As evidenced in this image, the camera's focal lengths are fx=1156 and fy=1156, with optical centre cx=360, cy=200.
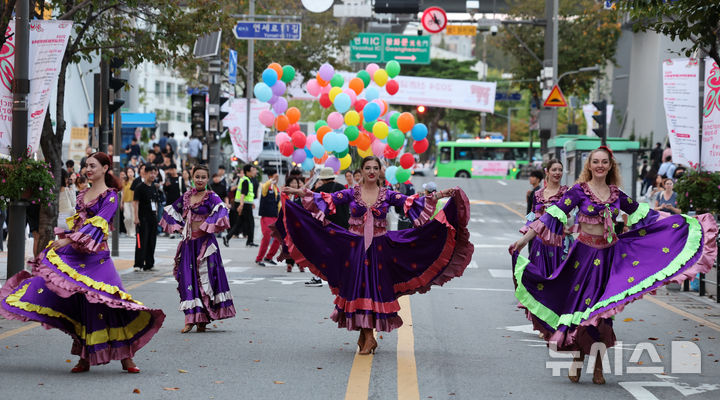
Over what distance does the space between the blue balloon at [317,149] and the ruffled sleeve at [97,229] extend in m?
15.6

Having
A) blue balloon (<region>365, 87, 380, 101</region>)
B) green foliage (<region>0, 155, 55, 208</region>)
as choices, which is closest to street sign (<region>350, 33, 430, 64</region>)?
blue balloon (<region>365, 87, 380, 101</region>)

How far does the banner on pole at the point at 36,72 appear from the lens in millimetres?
13898

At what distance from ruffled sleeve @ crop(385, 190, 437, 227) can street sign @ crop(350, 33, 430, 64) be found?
117 ft

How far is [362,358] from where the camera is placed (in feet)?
31.6

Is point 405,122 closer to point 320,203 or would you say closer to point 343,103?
point 343,103

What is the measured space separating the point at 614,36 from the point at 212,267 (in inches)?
1800

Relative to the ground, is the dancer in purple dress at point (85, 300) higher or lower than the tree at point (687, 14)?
lower

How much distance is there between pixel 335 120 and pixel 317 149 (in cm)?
73

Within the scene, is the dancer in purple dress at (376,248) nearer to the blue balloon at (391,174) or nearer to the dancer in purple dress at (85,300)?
the dancer in purple dress at (85,300)

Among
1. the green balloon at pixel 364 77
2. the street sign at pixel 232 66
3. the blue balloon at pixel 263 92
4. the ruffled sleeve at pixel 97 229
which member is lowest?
the ruffled sleeve at pixel 97 229

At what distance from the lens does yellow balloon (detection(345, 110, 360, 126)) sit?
24516 millimetres

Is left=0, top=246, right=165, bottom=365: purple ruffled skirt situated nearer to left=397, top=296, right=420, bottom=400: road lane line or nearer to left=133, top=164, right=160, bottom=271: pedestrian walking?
left=397, top=296, right=420, bottom=400: road lane line

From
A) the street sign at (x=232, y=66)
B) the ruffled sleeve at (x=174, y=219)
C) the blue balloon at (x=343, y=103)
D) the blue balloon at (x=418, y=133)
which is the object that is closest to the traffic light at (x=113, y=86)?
the blue balloon at (x=343, y=103)

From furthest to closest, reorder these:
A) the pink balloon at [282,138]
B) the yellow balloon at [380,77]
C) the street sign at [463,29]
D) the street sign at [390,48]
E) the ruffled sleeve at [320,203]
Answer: the street sign at [390,48], the street sign at [463,29], the yellow balloon at [380,77], the pink balloon at [282,138], the ruffled sleeve at [320,203]
